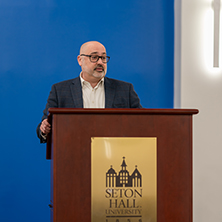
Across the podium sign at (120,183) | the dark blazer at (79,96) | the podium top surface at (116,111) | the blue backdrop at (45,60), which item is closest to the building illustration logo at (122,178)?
the podium sign at (120,183)

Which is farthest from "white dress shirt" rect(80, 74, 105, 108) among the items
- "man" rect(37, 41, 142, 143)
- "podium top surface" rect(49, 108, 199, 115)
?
"podium top surface" rect(49, 108, 199, 115)

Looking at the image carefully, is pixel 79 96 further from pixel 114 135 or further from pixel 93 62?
pixel 114 135

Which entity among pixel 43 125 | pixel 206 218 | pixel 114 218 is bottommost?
pixel 206 218

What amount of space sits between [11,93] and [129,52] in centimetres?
124

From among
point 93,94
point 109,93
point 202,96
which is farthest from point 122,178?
point 202,96

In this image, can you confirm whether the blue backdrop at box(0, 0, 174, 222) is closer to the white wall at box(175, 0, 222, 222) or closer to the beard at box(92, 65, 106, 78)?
the white wall at box(175, 0, 222, 222)

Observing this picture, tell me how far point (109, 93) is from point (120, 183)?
3.11ft

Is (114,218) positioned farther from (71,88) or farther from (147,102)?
(147,102)

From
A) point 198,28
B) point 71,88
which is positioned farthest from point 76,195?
point 198,28

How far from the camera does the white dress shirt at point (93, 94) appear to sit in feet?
7.88

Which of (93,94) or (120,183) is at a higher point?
(93,94)

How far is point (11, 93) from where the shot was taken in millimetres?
3207

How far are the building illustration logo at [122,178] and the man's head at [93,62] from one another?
102 cm

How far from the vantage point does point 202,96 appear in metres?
3.43
